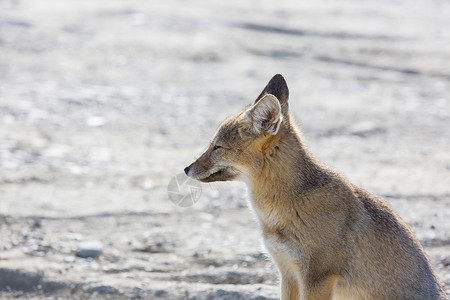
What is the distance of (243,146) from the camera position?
16.1ft

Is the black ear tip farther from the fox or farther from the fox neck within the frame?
the fox neck

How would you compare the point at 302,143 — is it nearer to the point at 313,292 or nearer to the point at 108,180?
the point at 313,292

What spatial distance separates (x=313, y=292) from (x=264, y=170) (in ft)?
2.64

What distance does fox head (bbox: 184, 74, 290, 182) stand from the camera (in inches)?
189

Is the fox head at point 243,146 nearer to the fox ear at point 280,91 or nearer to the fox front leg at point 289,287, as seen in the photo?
the fox ear at point 280,91

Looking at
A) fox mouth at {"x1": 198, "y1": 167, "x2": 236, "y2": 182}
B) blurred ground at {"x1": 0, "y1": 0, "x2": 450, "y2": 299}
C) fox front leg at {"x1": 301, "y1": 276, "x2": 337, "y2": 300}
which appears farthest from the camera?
blurred ground at {"x1": 0, "y1": 0, "x2": 450, "y2": 299}

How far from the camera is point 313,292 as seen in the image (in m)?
4.67

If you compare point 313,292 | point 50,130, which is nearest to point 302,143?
point 313,292

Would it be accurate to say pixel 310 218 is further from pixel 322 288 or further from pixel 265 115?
pixel 265 115

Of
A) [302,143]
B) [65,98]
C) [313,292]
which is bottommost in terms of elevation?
[65,98]

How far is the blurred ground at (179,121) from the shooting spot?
20.7 feet

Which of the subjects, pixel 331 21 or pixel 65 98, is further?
pixel 331 21

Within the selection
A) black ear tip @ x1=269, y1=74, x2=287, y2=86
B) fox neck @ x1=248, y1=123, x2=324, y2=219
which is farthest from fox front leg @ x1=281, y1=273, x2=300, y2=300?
black ear tip @ x1=269, y1=74, x2=287, y2=86

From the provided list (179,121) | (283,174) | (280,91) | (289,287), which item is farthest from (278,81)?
(179,121)
